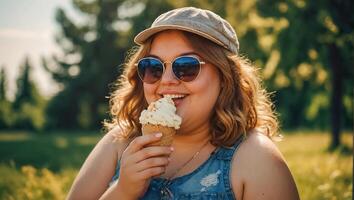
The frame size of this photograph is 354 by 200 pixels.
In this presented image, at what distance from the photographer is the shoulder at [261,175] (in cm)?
263

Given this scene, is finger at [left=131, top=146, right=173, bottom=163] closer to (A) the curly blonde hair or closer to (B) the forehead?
(A) the curly blonde hair

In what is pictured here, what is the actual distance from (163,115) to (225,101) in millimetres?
556

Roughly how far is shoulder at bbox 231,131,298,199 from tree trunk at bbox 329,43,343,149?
37.9ft

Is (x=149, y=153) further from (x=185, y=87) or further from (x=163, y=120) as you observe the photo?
(x=185, y=87)

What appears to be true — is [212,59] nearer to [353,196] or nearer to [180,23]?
[180,23]

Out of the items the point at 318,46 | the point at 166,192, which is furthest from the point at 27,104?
the point at 166,192

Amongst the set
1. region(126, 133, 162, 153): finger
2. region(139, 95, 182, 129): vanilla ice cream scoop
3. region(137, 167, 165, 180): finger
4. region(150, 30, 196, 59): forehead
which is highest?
region(150, 30, 196, 59): forehead

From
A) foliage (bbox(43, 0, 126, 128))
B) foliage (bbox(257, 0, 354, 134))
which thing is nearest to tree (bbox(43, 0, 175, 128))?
foliage (bbox(43, 0, 126, 128))

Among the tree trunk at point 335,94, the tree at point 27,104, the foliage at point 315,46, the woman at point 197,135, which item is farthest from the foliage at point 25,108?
the woman at point 197,135

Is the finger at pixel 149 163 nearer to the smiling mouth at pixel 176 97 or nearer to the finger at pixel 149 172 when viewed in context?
the finger at pixel 149 172

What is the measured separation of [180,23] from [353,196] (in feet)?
8.47

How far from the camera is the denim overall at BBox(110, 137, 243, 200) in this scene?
2.71 m

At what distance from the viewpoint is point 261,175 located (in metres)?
→ 2.65

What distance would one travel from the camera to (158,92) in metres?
2.97
